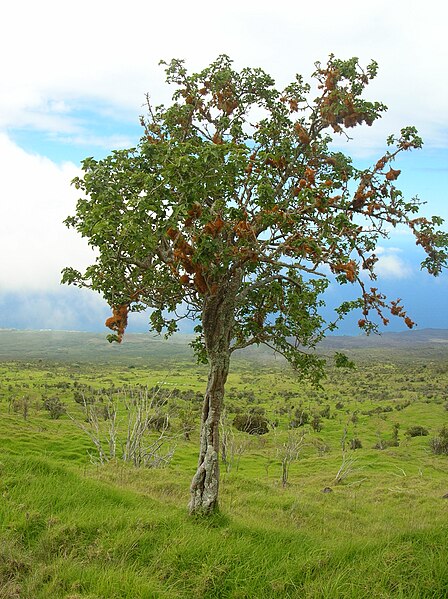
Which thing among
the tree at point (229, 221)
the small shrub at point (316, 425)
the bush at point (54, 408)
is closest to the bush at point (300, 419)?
the small shrub at point (316, 425)

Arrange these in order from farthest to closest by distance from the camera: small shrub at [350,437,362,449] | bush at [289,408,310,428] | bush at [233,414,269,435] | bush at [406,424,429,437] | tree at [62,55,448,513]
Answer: bush at [289,408,310,428], bush at [233,414,269,435], bush at [406,424,429,437], small shrub at [350,437,362,449], tree at [62,55,448,513]

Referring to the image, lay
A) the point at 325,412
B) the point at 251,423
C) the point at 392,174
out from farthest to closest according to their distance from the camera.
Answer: the point at 325,412 < the point at 251,423 < the point at 392,174

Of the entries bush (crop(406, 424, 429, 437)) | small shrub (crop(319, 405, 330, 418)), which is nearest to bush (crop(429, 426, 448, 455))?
bush (crop(406, 424, 429, 437))

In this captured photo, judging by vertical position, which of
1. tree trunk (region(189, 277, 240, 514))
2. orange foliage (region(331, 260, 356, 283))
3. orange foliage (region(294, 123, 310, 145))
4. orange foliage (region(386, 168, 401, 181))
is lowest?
tree trunk (region(189, 277, 240, 514))

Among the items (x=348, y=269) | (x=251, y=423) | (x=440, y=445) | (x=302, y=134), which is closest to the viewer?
(x=348, y=269)

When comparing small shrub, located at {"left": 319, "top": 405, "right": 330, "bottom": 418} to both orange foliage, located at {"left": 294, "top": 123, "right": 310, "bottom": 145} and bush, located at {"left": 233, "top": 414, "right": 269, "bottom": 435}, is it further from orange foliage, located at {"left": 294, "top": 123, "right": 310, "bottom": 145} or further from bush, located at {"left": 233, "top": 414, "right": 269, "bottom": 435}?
orange foliage, located at {"left": 294, "top": 123, "right": 310, "bottom": 145}

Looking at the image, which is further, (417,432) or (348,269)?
(417,432)

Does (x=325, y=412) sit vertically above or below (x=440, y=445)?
below

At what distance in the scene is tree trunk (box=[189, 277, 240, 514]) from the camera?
12.9 meters

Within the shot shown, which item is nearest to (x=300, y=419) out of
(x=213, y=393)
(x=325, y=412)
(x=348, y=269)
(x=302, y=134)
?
(x=325, y=412)

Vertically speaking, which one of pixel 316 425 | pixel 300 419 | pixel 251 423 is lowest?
pixel 316 425

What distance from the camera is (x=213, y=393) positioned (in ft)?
43.5

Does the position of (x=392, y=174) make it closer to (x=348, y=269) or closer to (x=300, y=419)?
(x=348, y=269)

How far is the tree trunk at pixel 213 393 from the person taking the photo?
12.9 metres
